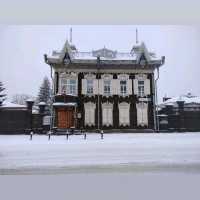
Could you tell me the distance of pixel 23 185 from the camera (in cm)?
373

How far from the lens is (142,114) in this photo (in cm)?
636

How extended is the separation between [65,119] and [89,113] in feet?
1.55

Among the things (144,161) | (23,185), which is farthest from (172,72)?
(23,185)

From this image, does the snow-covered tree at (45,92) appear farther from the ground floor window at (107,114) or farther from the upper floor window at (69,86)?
the ground floor window at (107,114)

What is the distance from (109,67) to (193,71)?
91.1 inches

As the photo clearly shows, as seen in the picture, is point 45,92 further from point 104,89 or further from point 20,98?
point 104,89

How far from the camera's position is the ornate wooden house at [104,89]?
5.87 meters

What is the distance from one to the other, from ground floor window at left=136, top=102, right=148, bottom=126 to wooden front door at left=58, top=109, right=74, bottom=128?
4.42 ft

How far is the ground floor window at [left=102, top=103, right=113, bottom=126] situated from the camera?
253 inches

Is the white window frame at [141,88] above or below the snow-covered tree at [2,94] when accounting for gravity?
above

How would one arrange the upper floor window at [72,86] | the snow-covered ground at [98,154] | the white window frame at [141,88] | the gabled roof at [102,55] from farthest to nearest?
the upper floor window at [72,86] → the white window frame at [141,88] → the gabled roof at [102,55] → the snow-covered ground at [98,154]

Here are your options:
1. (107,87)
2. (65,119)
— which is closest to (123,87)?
(107,87)

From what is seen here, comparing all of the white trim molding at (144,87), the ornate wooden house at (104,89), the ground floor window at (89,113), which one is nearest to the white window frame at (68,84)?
the ornate wooden house at (104,89)

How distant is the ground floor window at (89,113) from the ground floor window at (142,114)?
90cm
